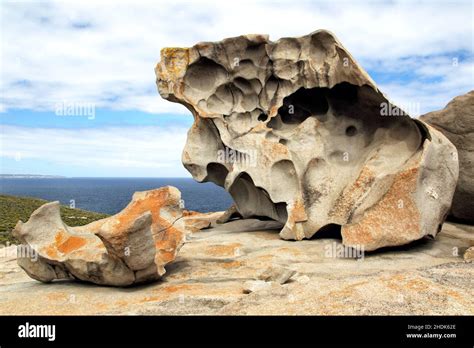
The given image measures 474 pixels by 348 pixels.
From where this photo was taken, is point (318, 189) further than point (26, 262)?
Yes

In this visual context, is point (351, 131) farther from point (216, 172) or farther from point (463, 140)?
point (216, 172)

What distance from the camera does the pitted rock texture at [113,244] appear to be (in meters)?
9.34

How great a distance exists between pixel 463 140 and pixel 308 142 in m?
5.88

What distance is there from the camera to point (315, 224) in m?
14.1

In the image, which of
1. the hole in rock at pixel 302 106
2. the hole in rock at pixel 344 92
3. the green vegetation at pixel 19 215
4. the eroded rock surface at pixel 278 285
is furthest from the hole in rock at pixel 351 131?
the green vegetation at pixel 19 215

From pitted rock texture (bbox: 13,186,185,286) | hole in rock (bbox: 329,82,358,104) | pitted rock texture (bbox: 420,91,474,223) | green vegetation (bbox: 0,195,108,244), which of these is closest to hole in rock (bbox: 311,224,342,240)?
hole in rock (bbox: 329,82,358,104)

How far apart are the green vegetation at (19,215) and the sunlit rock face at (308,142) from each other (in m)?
14.8

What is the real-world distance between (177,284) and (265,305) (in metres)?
3.21

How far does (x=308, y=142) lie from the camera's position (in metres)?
15.2

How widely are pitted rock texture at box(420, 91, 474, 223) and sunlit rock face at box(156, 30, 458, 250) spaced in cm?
269

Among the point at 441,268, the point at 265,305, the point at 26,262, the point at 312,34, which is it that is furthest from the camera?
the point at 312,34

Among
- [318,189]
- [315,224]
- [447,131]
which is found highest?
[447,131]
